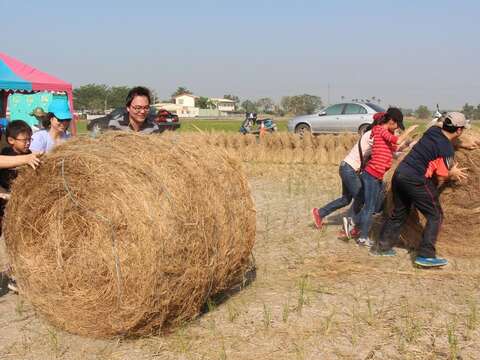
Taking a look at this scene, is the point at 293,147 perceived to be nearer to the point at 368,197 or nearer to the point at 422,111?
the point at 368,197

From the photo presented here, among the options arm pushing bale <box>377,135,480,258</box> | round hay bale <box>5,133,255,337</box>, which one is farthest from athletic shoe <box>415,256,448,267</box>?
round hay bale <box>5,133,255,337</box>

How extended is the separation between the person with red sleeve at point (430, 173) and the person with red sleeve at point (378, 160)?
24.1 inches

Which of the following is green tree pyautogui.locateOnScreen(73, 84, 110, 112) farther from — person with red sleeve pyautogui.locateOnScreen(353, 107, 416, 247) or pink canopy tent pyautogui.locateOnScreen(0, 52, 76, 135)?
person with red sleeve pyautogui.locateOnScreen(353, 107, 416, 247)

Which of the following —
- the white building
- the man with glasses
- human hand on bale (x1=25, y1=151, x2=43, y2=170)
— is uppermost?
the man with glasses

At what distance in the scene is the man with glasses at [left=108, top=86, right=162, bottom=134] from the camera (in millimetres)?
5070

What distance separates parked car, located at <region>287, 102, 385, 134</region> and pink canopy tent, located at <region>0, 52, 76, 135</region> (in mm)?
8695

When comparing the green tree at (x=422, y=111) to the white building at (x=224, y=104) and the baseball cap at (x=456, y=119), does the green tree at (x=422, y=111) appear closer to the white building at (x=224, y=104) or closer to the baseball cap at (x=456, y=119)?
the baseball cap at (x=456, y=119)

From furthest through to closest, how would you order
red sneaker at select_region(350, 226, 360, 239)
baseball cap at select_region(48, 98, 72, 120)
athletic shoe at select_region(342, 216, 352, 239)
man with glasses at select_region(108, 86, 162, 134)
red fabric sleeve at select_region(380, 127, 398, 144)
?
red sneaker at select_region(350, 226, 360, 239) → athletic shoe at select_region(342, 216, 352, 239) → red fabric sleeve at select_region(380, 127, 398, 144) → baseball cap at select_region(48, 98, 72, 120) → man with glasses at select_region(108, 86, 162, 134)

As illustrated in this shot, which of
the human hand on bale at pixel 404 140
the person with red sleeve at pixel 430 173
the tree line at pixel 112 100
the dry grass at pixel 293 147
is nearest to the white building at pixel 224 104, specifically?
the tree line at pixel 112 100

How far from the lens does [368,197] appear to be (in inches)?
264

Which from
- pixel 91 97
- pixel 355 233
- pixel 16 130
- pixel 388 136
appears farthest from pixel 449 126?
pixel 91 97

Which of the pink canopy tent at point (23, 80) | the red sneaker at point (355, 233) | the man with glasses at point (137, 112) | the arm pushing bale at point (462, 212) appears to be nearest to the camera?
the man with glasses at point (137, 112)

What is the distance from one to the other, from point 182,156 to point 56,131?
80.6 inches

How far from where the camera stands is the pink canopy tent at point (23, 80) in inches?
539
